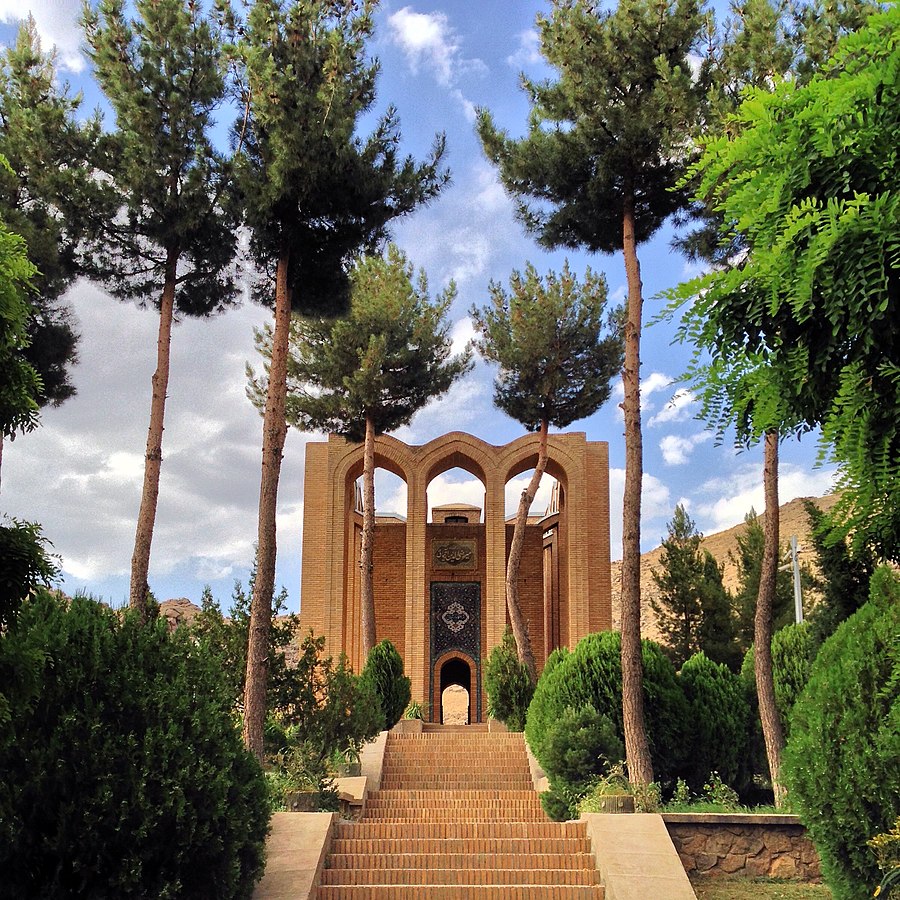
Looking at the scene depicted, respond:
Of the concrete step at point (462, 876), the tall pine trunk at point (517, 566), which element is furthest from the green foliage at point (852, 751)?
the tall pine trunk at point (517, 566)

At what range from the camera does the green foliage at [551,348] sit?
20984 millimetres

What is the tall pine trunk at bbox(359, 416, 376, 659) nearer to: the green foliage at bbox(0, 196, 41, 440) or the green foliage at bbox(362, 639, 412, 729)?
the green foliage at bbox(362, 639, 412, 729)

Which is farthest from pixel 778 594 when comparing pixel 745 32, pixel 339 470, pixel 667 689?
pixel 745 32

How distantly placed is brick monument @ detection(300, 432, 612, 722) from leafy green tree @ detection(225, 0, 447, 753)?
35.3ft

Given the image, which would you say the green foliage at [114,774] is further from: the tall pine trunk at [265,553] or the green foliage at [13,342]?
the tall pine trunk at [265,553]

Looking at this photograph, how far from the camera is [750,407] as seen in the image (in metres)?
4.86

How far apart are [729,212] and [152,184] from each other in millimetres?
9699

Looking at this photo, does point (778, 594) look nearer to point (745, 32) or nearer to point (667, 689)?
point (667, 689)

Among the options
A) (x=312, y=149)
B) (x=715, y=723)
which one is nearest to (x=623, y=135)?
(x=312, y=149)

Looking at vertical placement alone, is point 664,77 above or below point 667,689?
above

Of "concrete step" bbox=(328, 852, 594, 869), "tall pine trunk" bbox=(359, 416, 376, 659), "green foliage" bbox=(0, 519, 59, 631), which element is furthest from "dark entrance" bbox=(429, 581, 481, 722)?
"green foliage" bbox=(0, 519, 59, 631)

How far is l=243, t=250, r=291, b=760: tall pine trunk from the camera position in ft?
34.1

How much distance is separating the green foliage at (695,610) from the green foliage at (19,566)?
20538mm

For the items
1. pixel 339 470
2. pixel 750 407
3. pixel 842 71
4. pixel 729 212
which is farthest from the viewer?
pixel 339 470
